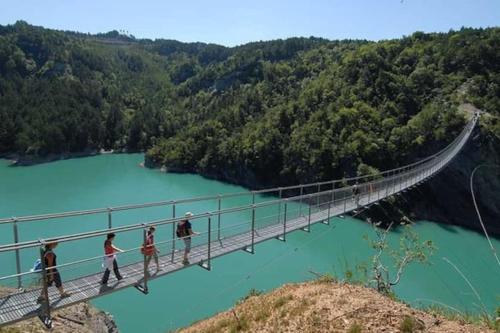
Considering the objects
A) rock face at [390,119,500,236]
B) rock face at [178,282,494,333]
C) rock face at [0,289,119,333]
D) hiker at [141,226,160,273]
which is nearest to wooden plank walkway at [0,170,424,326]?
hiker at [141,226,160,273]

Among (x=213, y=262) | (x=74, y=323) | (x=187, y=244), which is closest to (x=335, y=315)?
(x=187, y=244)

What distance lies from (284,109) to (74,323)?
38.1m

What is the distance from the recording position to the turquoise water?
16.9 metres

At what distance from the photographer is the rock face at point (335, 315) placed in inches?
160

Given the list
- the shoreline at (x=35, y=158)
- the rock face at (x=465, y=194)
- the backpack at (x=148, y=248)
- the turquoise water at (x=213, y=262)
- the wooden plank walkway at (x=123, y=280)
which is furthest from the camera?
the shoreline at (x=35, y=158)

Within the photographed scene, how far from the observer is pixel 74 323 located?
10500 millimetres

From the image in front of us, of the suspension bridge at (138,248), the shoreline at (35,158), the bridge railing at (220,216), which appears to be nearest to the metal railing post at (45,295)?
the suspension bridge at (138,248)

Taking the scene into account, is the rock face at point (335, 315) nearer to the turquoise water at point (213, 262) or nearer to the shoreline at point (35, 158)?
the turquoise water at point (213, 262)

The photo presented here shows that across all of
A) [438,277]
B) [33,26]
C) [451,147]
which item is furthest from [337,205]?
[33,26]

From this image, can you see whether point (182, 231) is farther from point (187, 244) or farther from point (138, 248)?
point (138, 248)

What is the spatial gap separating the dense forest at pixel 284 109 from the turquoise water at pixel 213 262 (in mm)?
6495

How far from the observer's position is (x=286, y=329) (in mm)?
4605

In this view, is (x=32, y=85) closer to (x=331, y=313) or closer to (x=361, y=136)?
(x=361, y=136)

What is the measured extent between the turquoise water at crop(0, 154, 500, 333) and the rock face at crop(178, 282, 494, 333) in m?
1.24
